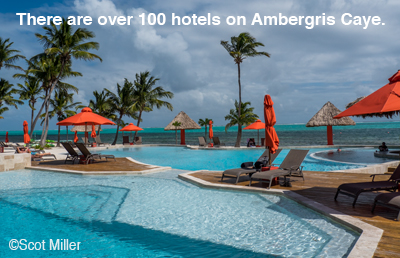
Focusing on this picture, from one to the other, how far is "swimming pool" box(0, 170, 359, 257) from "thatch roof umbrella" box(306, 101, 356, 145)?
17.1 meters

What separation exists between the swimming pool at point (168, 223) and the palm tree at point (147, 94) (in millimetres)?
20826

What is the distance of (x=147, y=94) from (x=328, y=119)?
55.1 ft

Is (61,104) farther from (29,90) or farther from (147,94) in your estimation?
(147,94)

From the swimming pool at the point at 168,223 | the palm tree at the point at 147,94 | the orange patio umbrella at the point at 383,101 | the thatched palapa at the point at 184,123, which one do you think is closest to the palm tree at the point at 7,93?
the palm tree at the point at 147,94

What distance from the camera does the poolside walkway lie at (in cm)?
304

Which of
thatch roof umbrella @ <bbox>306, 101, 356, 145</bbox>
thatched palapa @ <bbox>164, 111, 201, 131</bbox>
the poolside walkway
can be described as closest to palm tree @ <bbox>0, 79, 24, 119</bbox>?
thatched palapa @ <bbox>164, 111, 201, 131</bbox>

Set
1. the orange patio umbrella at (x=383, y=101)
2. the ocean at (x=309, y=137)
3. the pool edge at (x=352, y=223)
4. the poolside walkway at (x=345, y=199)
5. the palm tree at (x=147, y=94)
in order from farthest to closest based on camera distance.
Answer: the ocean at (x=309, y=137), the palm tree at (x=147, y=94), the orange patio umbrella at (x=383, y=101), the poolside walkway at (x=345, y=199), the pool edge at (x=352, y=223)

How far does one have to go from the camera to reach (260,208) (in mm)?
4969

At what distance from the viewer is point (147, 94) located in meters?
27.4

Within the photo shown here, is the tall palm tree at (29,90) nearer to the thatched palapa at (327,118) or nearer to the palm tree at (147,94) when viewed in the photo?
the palm tree at (147,94)

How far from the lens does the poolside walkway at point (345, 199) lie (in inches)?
120

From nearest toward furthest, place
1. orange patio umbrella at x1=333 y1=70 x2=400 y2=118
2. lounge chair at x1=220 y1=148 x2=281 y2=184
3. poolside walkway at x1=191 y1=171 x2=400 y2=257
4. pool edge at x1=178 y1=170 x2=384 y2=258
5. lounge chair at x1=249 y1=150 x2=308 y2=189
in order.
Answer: pool edge at x1=178 y1=170 x2=384 y2=258 < poolside walkway at x1=191 y1=171 x2=400 y2=257 < orange patio umbrella at x1=333 y1=70 x2=400 y2=118 < lounge chair at x1=249 y1=150 x2=308 y2=189 < lounge chair at x1=220 y1=148 x2=281 y2=184

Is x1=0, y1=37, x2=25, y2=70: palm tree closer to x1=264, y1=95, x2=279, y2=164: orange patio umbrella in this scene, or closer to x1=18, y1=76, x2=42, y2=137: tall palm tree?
x1=18, y1=76, x2=42, y2=137: tall palm tree

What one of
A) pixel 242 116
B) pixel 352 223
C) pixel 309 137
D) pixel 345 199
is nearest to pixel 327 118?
pixel 242 116
